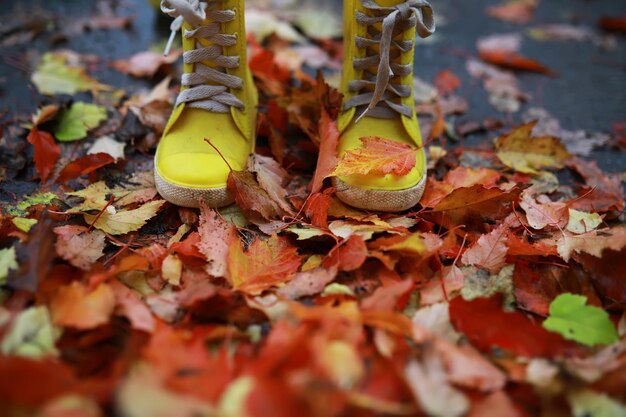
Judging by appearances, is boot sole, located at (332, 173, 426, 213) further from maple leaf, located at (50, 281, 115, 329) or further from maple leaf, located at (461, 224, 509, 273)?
maple leaf, located at (50, 281, 115, 329)

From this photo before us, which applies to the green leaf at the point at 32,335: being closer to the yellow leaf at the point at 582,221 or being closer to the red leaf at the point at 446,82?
the yellow leaf at the point at 582,221

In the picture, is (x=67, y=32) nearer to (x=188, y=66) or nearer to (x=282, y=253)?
(x=188, y=66)

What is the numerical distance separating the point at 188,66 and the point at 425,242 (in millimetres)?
633

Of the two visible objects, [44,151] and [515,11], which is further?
[515,11]

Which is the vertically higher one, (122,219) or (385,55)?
(385,55)

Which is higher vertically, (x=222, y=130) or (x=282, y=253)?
(x=222, y=130)

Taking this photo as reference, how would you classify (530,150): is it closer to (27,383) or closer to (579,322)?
(579,322)

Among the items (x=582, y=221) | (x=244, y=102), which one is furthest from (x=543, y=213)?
(x=244, y=102)

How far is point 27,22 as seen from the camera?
1774 millimetres

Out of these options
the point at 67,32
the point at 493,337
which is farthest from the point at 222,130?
the point at 67,32

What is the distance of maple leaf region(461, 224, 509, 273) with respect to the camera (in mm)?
962

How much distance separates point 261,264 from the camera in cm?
93

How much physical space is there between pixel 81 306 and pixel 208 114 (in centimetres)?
52

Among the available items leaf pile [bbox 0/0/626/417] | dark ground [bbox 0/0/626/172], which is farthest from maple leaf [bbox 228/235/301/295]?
dark ground [bbox 0/0/626/172]
